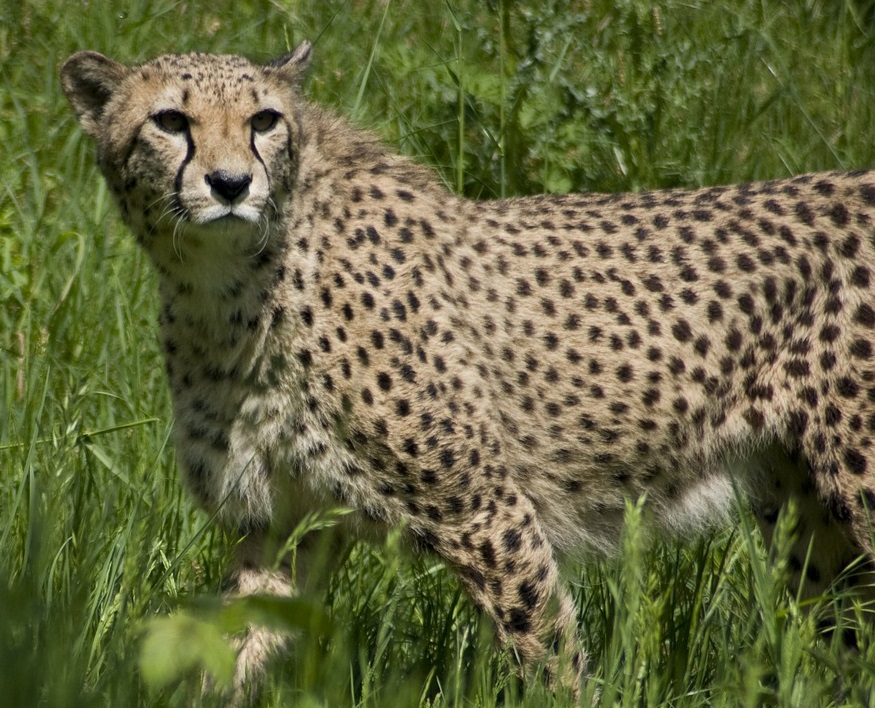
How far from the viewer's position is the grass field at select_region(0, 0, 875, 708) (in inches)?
132

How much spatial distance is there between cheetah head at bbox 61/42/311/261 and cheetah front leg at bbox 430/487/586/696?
105 centimetres

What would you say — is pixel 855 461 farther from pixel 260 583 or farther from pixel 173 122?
pixel 173 122

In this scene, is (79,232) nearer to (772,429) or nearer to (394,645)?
(394,645)

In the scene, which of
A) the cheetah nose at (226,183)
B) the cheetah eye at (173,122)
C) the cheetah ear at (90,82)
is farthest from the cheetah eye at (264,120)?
the cheetah ear at (90,82)

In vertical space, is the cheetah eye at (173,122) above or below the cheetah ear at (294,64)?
below

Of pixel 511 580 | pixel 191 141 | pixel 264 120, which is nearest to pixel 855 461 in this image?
pixel 511 580

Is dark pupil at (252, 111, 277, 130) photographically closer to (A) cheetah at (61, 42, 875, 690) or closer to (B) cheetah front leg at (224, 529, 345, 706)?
(A) cheetah at (61, 42, 875, 690)

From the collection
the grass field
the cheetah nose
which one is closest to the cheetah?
the cheetah nose

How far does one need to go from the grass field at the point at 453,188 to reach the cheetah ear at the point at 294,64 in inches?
46.6

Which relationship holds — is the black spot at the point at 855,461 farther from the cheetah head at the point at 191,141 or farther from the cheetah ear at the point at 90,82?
the cheetah ear at the point at 90,82

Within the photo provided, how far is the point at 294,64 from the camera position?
4660mm

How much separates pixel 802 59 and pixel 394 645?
438 centimetres

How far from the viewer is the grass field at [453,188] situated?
3.35 meters

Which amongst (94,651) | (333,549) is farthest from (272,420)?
(94,651)
